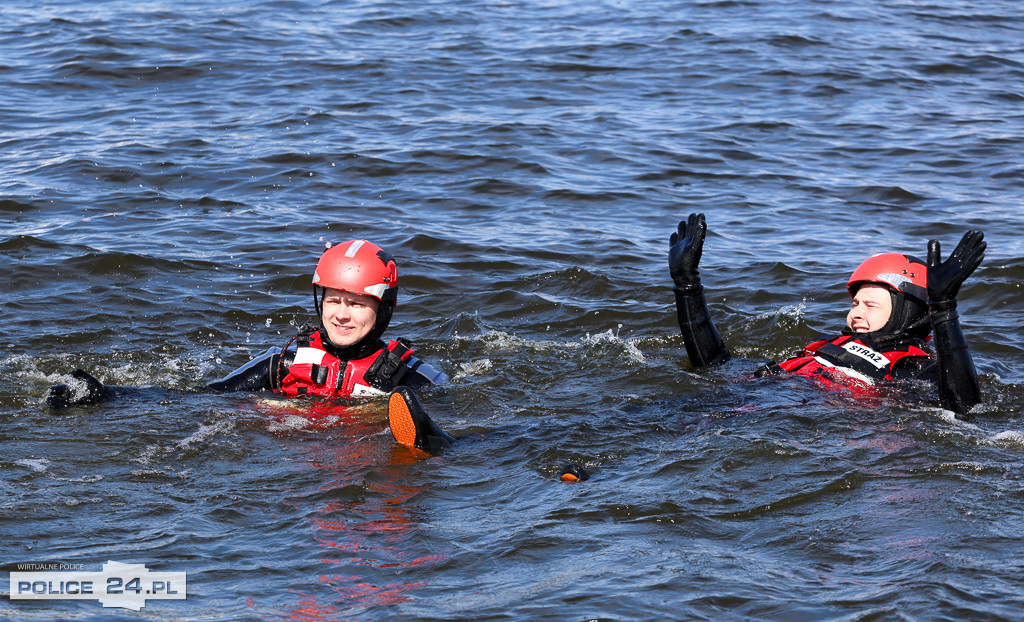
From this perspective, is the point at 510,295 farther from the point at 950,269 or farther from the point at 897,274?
the point at 950,269

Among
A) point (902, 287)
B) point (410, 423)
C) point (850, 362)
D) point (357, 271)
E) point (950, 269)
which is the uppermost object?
point (950, 269)

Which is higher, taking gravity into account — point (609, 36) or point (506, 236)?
point (609, 36)

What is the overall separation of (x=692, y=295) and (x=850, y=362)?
1.32m

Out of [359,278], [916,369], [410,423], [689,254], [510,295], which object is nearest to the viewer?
[410,423]

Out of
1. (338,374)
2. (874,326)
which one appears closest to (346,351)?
(338,374)

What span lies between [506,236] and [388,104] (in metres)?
5.66

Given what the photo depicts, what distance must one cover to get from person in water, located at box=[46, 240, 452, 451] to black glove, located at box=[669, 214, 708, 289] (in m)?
2.08

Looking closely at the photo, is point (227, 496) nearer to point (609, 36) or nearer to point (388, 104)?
point (388, 104)

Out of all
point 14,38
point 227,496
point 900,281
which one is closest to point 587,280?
point 900,281

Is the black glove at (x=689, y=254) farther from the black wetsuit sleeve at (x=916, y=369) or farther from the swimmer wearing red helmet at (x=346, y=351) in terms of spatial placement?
the swimmer wearing red helmet at (x=346, y=351)

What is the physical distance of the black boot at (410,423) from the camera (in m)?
6.64

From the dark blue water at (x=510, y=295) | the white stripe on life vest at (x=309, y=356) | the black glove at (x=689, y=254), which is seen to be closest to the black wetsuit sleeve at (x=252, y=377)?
the white stripe on life vest at (x=309, y=356)

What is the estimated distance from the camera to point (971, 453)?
6.97 metres

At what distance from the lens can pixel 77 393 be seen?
301 inches
